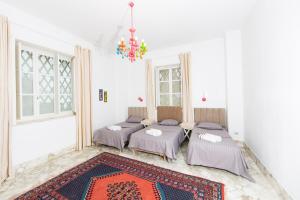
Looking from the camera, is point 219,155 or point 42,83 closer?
point 219,155

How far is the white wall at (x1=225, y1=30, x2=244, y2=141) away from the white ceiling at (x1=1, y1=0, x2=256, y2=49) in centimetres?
36

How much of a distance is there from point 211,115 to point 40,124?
429 centimetres

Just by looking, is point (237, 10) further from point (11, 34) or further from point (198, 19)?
point (11, 34)

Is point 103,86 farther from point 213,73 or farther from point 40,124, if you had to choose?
point 213,73

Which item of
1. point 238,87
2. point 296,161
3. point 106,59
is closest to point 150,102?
point 106,59

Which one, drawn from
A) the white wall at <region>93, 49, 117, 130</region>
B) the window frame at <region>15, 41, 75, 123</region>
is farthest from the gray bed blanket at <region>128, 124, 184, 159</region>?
the window frame at <region>15, 41, 75, 123</region>

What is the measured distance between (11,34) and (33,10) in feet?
2.02

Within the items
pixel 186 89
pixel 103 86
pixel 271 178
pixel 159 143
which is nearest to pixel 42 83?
pixel 103 86

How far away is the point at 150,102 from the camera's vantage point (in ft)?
15.1

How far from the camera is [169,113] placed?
14.4 feet

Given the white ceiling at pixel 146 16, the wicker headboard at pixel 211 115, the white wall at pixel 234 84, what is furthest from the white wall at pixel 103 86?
the white wall at pixel 234 84

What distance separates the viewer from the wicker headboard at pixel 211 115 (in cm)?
372

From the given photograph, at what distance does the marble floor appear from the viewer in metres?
1.85

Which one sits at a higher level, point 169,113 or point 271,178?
point 169,113
